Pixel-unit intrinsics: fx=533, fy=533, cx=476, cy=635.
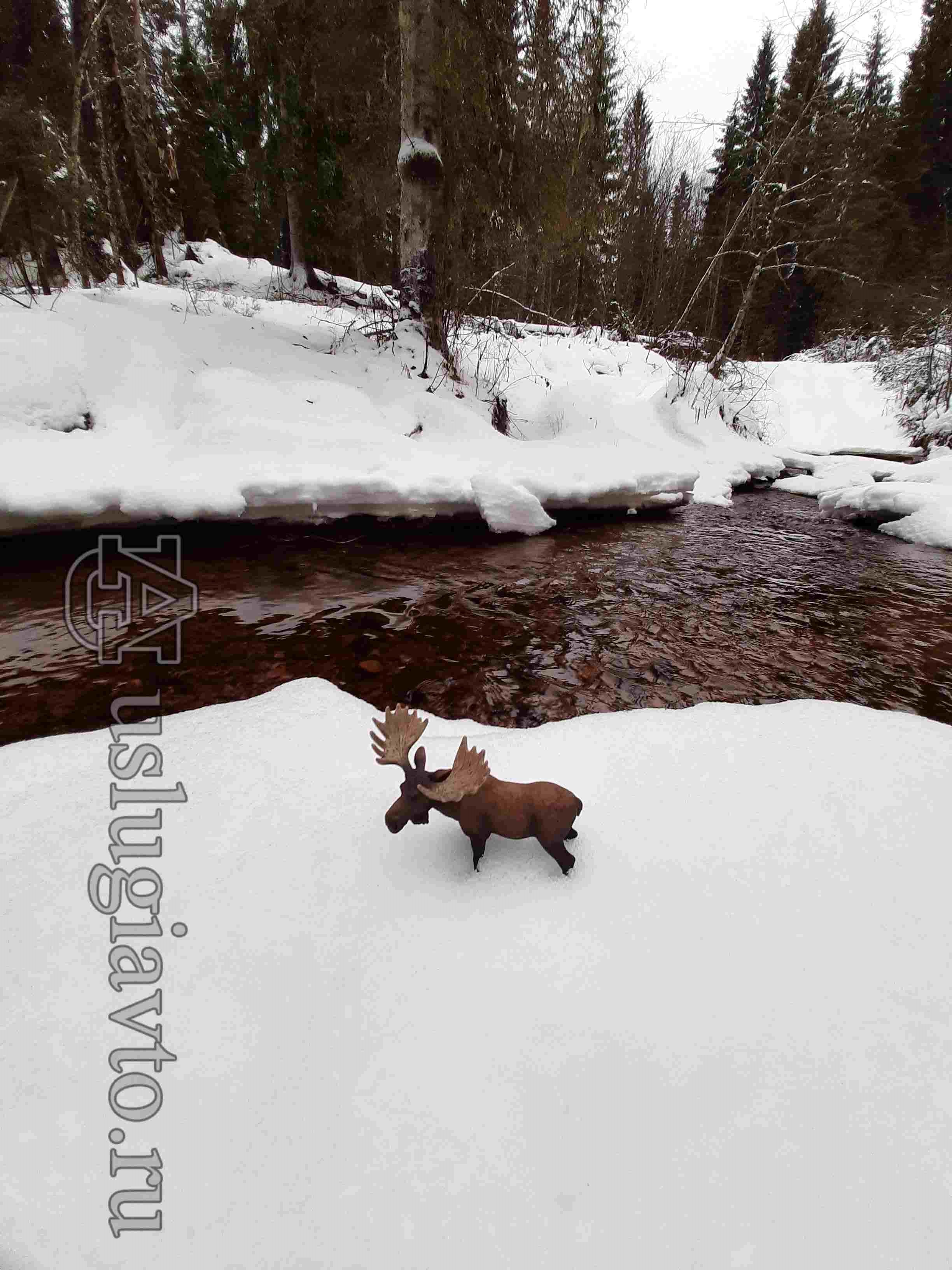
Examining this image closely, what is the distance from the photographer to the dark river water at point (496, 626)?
282cm

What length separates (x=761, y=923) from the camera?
1.34m

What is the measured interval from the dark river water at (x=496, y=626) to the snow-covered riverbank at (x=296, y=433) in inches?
14.4

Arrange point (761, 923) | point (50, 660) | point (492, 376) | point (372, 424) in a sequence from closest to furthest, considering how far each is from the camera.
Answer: point (761, 923) < point (50, 660) < point (372, 424) < point (492, 376)

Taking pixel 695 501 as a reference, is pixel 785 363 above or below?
above

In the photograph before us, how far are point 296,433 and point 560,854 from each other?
486 cm

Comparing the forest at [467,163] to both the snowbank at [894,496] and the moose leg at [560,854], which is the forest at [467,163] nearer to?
the snowbank at [894,496]

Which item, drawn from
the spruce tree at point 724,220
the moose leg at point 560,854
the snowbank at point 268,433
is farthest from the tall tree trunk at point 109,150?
the spruce tree at point 724,220

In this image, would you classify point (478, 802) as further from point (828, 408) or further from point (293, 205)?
point (828, 408)

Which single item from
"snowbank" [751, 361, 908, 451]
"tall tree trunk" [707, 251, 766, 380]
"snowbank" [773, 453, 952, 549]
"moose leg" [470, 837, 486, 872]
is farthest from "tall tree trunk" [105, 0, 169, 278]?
"snowbank" [751, 361, 908, 451]

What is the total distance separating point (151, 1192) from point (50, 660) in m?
2.80

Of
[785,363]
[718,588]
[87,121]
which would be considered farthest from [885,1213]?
[785,363]

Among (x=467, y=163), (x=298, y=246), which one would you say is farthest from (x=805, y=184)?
(x=298, y=246)

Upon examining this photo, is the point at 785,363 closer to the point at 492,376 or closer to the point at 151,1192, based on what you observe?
the point at 492,376

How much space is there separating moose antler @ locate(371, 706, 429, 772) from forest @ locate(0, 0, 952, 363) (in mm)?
7605
